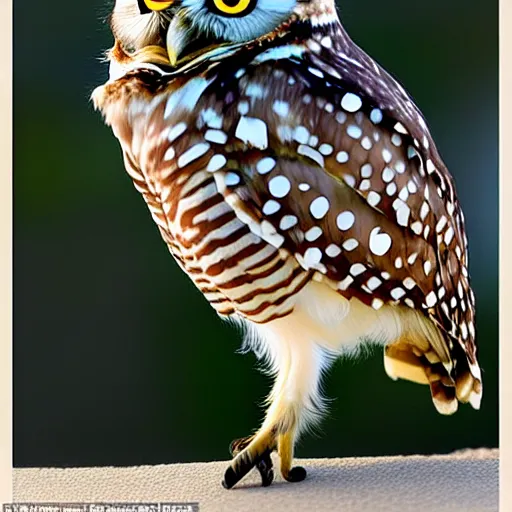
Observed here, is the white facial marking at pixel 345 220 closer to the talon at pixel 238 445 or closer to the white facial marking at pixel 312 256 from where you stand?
the white facial marking at pixel 312 256

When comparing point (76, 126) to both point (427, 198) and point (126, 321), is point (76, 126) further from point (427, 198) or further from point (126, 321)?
point (427, 198)

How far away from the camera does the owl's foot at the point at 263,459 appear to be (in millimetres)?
1531

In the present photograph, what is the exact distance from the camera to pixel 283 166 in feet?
4.37

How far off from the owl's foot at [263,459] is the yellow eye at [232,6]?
801mm

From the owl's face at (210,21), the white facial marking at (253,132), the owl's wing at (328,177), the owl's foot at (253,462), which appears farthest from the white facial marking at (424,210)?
the owl's foot at (253,462)

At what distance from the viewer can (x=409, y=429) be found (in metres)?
1.65

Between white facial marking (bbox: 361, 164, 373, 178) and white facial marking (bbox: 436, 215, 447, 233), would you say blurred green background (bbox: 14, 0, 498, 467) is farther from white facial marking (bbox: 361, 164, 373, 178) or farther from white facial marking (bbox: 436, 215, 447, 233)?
white facial marking (bbox: 361, 164, 373, 178)

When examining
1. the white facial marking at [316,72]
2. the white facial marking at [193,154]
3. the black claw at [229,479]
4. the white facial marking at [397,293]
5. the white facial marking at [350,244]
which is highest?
the white facial marking at [316,72]

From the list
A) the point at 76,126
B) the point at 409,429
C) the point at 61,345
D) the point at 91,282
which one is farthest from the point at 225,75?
the point at 409,429

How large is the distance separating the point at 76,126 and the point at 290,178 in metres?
0.55

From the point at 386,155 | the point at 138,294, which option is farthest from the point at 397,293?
the point at 138,294

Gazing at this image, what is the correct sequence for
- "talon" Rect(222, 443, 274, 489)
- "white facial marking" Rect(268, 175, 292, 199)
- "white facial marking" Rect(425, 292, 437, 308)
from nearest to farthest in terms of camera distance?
"white facial marking" Rect(268, 175, 292, 199), "white facial marking" Rect(425, 292, 437, 308), "talon" Rect(222, 443, 274, 489)

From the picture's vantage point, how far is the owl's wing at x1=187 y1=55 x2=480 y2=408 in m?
1.33

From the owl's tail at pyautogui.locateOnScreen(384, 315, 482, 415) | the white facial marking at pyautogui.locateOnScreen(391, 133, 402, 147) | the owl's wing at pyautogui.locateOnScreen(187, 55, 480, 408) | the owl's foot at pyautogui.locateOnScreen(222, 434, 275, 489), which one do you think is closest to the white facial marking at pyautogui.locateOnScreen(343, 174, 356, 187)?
the owl's wing at pyautogui.locateOnScreen(187, 55, 480, 408)
